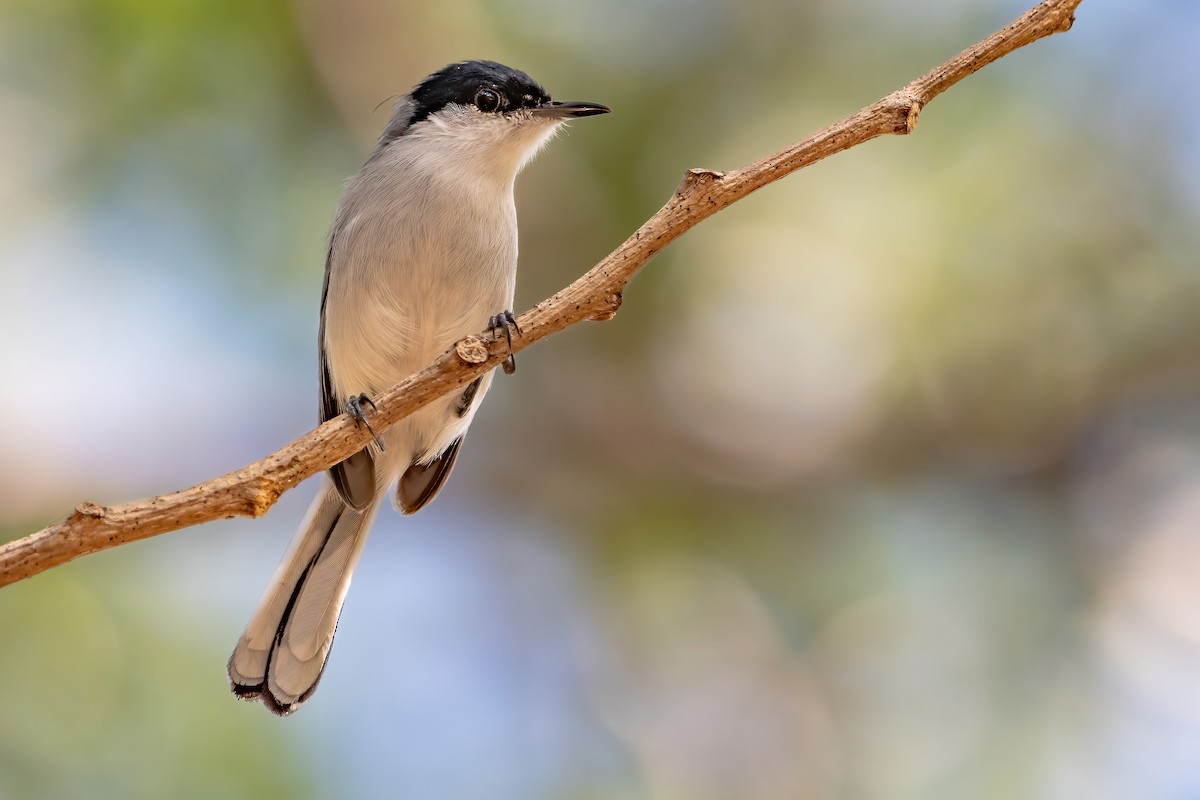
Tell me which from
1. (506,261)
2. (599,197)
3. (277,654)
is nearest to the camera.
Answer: (277,654)

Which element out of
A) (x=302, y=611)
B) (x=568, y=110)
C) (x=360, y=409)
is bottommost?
(x=302, y=611)

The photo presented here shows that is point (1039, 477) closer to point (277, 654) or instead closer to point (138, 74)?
point (277, 654)

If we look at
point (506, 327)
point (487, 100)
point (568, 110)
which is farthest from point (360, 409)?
point (487, 100)

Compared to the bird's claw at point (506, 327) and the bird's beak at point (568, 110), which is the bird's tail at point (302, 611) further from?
the bird's beak at point (568, 110)

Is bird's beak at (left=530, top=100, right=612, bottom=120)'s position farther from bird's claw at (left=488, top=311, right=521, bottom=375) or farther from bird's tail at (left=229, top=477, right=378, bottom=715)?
bird's tail at (left=229, top=477, right=378, bottom=715)

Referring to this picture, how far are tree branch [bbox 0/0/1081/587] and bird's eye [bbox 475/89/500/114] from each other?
1063 mm

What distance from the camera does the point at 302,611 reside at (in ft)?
7.27

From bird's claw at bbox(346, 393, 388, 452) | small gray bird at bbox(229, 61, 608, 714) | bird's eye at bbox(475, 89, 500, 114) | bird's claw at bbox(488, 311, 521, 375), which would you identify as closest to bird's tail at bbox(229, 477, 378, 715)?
small gray bird at bbox(229, 61, 608, 714)

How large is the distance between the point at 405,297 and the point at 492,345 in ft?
2.42

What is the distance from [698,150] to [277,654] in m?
1.72

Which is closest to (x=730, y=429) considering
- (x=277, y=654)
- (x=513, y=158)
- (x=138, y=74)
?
(x=513, y=158)

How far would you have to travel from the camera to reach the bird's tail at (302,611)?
2.04m

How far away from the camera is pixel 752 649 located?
3020 millimetres

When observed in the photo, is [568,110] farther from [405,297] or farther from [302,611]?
[302,611]
